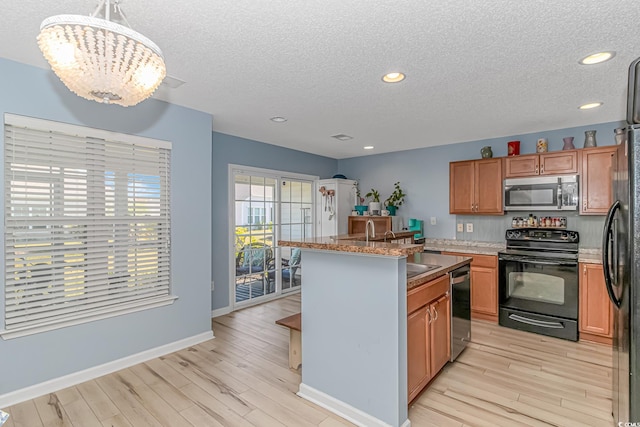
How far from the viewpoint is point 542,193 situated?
12.8ft

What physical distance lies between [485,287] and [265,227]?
3.12 m

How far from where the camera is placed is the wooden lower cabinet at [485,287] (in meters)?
3.98

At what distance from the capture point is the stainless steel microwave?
12.3 feet

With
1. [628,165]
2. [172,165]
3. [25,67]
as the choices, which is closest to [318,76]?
[172,165]

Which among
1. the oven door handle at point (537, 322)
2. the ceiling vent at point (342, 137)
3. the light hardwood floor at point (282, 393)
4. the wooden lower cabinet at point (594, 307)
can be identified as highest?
the ceiling vent at point (342, 137)

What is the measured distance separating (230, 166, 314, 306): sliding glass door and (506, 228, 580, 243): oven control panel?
9.01 feet

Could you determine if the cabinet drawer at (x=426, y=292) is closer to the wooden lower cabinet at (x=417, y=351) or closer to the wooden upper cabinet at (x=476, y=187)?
the wooden lower cabinet at (x=417, y=351)

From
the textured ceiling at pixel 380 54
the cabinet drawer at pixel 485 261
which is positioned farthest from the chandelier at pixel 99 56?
the cabinet drawer at pixel 485 261

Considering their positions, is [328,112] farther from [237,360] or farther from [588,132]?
[588,132]

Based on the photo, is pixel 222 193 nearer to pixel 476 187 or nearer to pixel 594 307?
pixel 476 187

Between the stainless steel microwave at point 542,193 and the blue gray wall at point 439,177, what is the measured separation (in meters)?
0.35

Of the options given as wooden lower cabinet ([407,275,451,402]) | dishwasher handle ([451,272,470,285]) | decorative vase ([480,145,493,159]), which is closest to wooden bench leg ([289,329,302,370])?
wooden lower cabinet ([407,275,451,402])

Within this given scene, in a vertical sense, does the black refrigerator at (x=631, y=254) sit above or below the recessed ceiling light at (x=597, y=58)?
below

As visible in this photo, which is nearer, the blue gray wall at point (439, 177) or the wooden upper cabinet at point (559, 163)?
the wooden upper cabinet at point (559, 163)
